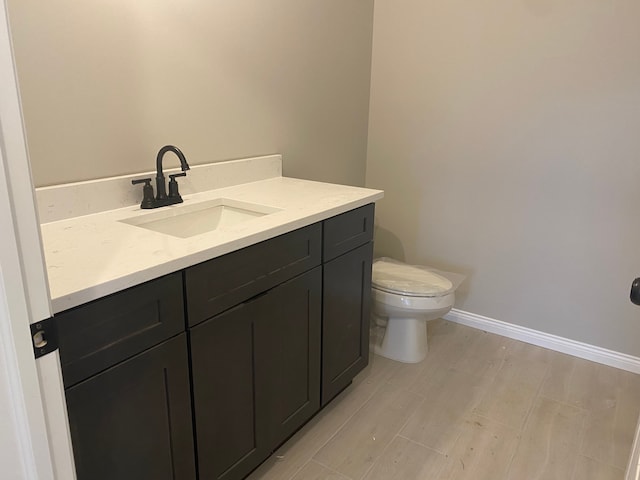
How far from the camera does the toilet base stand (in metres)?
2.51

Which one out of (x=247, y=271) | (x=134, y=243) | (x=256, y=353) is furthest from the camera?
(x=256, y=353)

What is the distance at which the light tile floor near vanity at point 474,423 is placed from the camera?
1.84 metres

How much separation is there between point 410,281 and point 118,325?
5.21 ft

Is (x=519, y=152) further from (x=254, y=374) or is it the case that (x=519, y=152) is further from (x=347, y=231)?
Answer: (x=254, y=374)

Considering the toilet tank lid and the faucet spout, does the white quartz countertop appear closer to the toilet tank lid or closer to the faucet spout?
the faucet spout

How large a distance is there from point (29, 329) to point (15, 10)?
103 cm

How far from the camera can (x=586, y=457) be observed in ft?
6.24

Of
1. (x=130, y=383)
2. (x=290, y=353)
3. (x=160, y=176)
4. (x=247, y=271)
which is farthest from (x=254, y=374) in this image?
(x=160, y=176)

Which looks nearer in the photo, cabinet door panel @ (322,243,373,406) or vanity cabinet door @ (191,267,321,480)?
vanity cabinet door @ (191,267,321,480)

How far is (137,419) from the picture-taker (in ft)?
4.02

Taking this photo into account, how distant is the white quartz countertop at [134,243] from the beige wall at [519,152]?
1010 mm

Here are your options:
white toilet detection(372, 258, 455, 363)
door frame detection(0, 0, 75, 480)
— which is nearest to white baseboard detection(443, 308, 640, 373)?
white toilet detection(372, 258, 455, 363)

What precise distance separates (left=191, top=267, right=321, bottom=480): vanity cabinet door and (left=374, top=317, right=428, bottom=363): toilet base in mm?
721

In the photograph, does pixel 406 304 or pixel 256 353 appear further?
pixel 406 304
